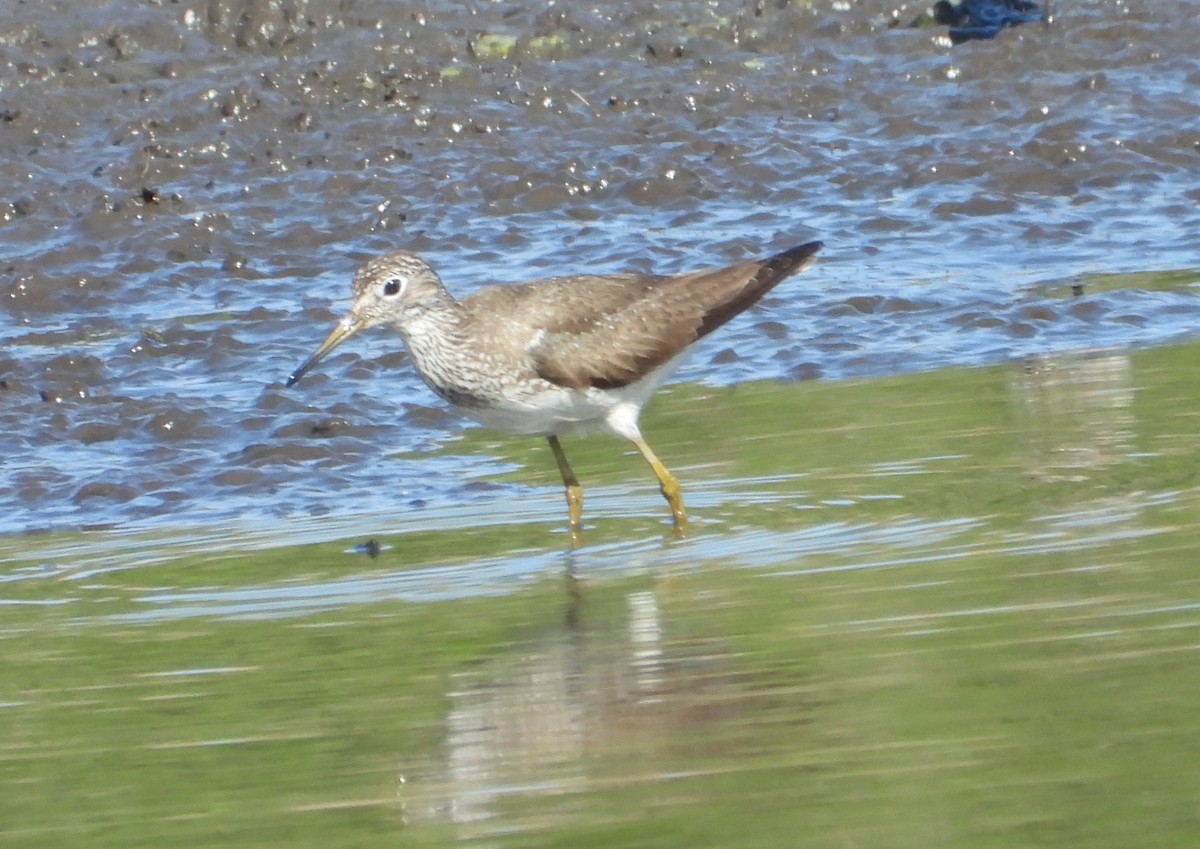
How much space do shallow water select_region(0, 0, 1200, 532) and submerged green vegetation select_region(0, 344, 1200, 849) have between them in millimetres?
1184

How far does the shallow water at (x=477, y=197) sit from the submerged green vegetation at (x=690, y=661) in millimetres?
1184

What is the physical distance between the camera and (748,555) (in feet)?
22.6

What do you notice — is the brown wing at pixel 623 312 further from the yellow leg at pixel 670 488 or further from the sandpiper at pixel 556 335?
the yellow leg at pixel 670 488

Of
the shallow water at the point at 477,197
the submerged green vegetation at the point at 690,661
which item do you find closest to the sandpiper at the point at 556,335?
the submerged green vegetation at the point at 690,661

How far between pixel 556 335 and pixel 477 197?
3.95m

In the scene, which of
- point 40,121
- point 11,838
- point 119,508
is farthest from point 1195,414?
point 40,121

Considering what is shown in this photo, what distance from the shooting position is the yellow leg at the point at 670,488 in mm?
7574

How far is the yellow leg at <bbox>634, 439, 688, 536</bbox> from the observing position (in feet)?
24.8

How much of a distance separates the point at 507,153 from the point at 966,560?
6497 mm

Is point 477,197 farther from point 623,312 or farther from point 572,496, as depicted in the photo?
point 572,496

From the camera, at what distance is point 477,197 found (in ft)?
39.7

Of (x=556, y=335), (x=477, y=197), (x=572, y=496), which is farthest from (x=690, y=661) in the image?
(x=477, y=197)

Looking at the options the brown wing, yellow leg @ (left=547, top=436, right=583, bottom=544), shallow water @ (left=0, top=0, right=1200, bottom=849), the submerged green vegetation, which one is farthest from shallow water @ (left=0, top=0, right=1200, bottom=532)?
the submerged green vegetation

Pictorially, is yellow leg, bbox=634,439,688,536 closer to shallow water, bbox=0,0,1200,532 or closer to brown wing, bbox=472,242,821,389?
brown wing, bbox=472,242,821,389
